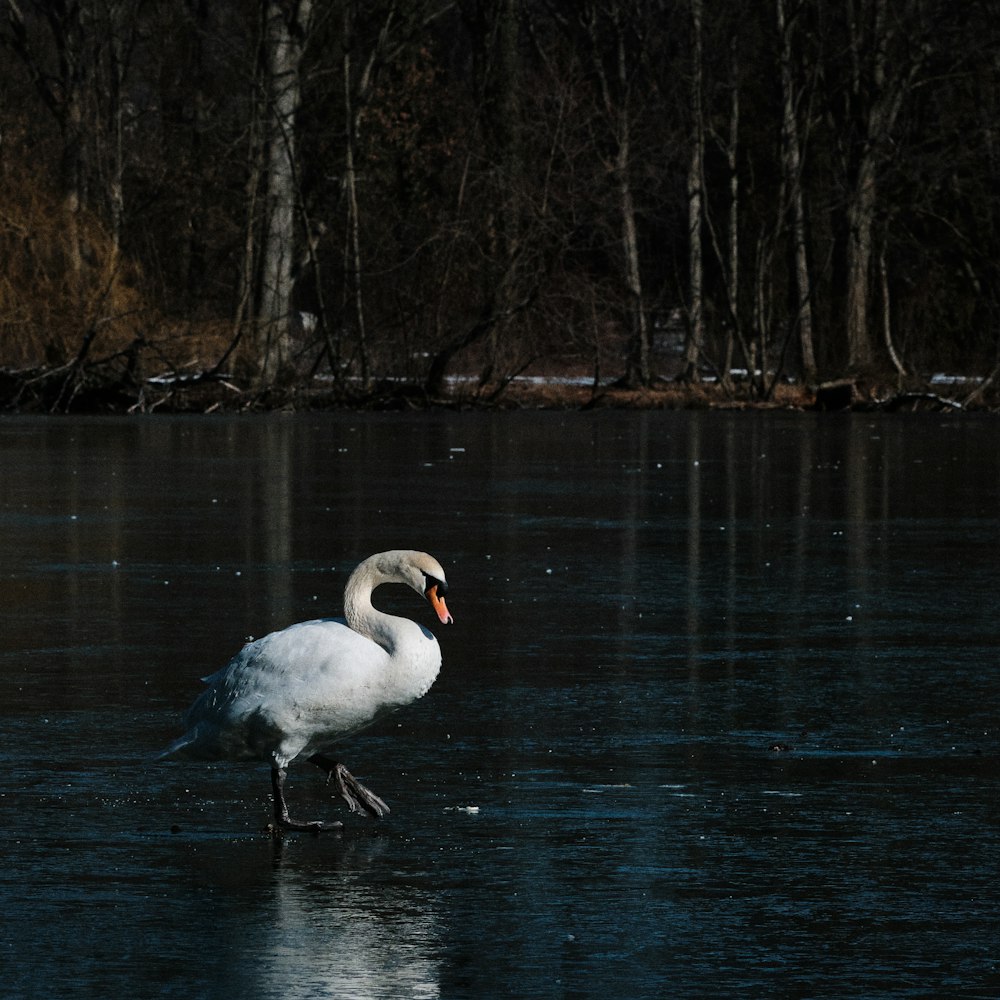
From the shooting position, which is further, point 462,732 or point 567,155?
point 567,155

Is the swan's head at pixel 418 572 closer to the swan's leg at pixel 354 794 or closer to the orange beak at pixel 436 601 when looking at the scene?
the orange beak at pixel 436 601

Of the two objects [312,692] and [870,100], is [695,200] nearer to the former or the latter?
[870,100]

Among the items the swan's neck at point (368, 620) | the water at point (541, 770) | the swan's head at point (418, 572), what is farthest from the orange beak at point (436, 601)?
the water at point (541, 770)

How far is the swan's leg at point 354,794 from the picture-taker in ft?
23.0

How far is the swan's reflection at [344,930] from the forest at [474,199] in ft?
102

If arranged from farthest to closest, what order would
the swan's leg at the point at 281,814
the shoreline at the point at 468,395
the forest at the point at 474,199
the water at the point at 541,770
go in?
the forest at the point at 474,199 < the shoreline at the point at 468,395 < the swan's leg at the point at 281,814 < the water at the point at 541,770

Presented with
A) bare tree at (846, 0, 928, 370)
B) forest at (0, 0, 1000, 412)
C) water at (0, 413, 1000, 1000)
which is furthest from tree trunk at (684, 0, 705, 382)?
water at (0, 413, 1000, 1000)

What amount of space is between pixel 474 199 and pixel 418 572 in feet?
128

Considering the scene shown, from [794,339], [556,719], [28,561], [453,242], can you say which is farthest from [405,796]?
[794,339]

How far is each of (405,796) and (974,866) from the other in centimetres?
188

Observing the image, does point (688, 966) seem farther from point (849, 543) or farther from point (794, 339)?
point (794, 339)

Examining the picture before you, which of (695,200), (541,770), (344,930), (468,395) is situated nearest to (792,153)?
(695,200)

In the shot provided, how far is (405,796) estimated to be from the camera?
7.39 metres

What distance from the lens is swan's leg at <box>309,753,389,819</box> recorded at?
7000mm
